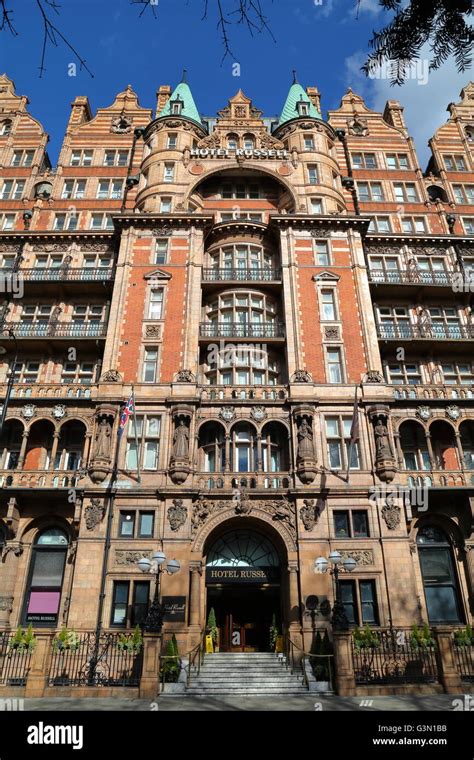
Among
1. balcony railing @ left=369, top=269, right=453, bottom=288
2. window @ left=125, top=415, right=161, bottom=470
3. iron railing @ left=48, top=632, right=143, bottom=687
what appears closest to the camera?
iron railing @ left=48, top=632, right=143, bottom=687

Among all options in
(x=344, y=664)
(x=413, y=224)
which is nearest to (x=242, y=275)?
(x=413, y=224)

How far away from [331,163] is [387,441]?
75.0 feet

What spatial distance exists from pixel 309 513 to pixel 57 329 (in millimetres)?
18579

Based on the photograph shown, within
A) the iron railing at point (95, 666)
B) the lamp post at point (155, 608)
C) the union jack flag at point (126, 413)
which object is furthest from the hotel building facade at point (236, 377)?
the lamp post at point (155, 608)

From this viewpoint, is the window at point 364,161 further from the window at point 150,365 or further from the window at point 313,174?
the window at point 150,365

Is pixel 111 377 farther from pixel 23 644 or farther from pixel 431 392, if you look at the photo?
pixel 431 392

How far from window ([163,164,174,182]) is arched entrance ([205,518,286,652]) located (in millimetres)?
24799

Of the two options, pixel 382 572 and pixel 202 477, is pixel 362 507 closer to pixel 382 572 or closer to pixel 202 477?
pixel 382 572

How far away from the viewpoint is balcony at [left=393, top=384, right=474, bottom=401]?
1120 inches

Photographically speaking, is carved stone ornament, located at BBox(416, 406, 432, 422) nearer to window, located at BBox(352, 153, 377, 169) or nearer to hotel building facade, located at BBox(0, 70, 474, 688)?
hotel building facade, located at BBox(0, 70, 474, 688)

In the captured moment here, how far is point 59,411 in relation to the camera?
2758 centimetres

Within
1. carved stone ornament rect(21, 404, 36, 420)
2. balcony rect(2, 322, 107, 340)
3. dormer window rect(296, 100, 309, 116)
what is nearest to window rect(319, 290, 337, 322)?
balcony rect(2, 322, 107, 340)
